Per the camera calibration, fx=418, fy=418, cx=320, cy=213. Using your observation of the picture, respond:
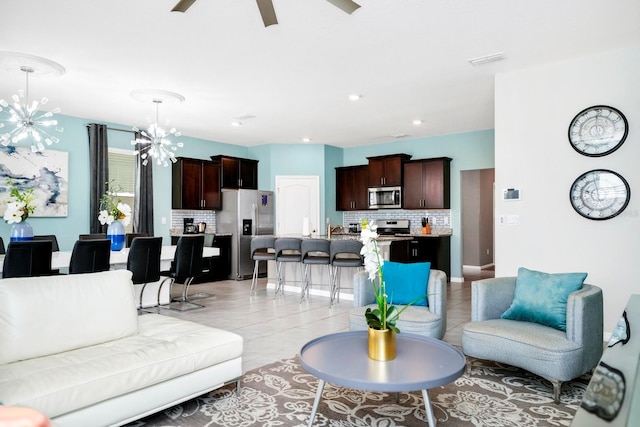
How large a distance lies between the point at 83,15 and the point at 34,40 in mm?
837

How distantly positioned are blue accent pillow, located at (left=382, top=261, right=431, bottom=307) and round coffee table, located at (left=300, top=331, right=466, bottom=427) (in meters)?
1.03

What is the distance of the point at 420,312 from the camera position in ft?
11.3

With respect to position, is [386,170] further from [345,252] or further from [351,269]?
[345,252]

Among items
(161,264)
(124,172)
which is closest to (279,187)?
(124,172)

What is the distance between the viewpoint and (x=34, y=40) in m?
3.81

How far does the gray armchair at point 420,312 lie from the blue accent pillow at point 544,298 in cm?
50

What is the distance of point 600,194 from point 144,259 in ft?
16.1

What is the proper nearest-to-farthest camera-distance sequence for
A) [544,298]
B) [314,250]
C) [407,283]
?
[544,298] < [407,283] < [314,250]

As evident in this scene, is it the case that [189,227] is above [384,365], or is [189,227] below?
above

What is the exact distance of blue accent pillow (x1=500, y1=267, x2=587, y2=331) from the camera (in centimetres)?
298

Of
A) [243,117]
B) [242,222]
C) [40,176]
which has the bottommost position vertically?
[242,222]

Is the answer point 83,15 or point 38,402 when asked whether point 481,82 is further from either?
point 38,402

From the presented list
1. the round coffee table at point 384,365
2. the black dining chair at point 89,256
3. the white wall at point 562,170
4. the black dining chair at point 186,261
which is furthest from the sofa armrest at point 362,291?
the black dining chair at point 89,256

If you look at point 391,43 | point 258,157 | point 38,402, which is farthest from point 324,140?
point 38,402
